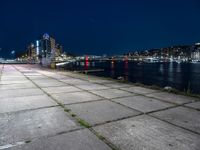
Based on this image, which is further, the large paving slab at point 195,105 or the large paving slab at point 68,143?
the large paving slab at point 195,105

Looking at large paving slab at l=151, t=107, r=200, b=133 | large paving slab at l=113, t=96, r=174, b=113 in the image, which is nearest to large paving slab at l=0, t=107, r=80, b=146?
large paving slab at l=113, t=96, r=174, b=113

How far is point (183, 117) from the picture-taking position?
4355 mm

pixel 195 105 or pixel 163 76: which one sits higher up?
pixel 195 105

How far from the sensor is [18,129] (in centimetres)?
363

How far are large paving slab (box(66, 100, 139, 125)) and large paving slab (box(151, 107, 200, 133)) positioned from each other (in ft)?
2.21

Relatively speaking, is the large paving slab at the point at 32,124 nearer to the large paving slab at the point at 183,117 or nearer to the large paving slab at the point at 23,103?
the large paving slab at the point at 23,103

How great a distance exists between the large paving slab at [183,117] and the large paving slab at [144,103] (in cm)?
34

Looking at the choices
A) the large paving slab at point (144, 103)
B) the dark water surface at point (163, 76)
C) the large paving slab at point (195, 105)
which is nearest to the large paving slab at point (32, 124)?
the large paving slab at point (144, 103)

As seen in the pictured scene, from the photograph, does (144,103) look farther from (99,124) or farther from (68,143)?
(68,143)

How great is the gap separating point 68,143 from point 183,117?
2.73m

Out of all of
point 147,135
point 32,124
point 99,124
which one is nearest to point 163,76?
point 99,124

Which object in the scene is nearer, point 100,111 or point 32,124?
point 32,124

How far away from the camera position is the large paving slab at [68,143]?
2895 mm

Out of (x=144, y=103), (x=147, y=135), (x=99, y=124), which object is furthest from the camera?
(x=144, y=103)
